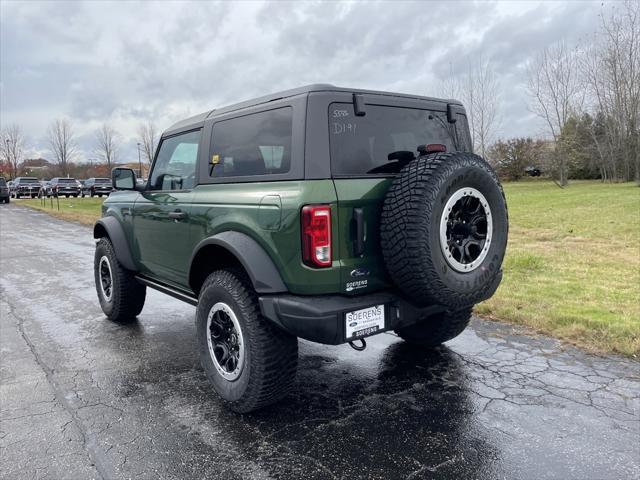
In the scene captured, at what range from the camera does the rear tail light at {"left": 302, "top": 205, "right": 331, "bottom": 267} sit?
8.80 ft

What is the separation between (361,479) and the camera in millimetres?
2467

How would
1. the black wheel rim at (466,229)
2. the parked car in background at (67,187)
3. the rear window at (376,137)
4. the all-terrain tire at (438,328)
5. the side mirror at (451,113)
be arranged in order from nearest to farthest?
the black wheel rim at (466,229), the rear window at (376,137), the side mirror at (451,113), the all-terrain tire at (438,328), the parked car in background at (67,187)

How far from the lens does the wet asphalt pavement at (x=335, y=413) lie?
8.50 feet

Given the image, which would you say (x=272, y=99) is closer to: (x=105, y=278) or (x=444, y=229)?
(x=444, y=229)

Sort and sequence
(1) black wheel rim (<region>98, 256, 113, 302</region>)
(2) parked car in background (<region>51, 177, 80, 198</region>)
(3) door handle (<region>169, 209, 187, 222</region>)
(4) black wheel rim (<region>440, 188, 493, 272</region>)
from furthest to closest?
1. (2) parked car in background (<region>51, 177, 80, 198</region>)
2. (1) black wheel rim (<region>98, 256, 113, 302</region>)
3. (3) door handle (<region>169, 209, 187, 222</region>)
4. (4) black wheel rim (<region>440, 188, 493, 272</region>)

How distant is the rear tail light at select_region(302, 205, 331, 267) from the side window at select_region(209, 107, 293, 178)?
1.33 ft

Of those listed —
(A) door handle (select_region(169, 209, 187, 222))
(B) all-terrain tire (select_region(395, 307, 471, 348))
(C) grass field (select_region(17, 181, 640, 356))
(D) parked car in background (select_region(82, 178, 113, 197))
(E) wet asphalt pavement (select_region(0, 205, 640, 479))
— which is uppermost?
(D) parked car in background (select_region(82, 178, 113, 197))

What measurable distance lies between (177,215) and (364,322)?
1828mm

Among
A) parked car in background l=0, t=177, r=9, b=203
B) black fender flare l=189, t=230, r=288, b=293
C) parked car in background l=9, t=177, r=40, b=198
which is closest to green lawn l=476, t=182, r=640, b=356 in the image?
black fender flare l=189, t=230, r=288, b=293

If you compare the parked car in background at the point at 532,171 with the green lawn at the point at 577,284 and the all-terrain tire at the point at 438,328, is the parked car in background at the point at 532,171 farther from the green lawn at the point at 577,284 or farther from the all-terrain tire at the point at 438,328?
the all-terrain tire at the point at 438,328

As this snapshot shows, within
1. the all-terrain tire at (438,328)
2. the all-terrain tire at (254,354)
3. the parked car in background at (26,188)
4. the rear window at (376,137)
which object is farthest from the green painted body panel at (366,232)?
the parked car in background at (26,188)

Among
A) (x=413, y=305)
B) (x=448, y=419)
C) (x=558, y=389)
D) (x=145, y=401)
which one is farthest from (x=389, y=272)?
(x=145, y=401)

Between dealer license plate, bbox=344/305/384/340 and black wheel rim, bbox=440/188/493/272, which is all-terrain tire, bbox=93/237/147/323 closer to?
Answer: dealer license plate, bbox=344/305/384/340

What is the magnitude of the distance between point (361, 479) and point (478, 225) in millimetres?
1622
